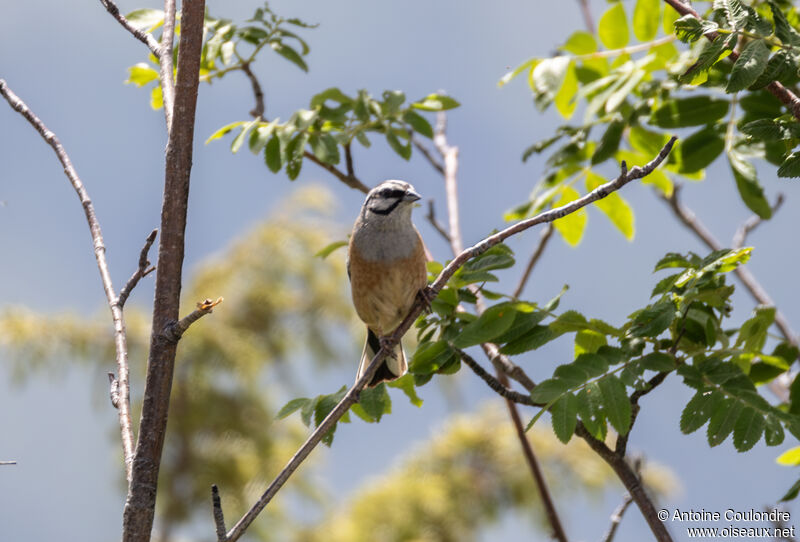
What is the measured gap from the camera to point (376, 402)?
2068 millimetres

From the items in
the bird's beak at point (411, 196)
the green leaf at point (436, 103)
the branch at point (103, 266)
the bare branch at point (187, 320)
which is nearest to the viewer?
the bare branch at point (187, 320)

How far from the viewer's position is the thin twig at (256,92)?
276 centimetres

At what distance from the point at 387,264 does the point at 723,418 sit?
4.38 ft

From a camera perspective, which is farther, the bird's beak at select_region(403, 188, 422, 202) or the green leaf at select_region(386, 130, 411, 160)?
the bird's beak at select_region(403, 188, 422, 202)

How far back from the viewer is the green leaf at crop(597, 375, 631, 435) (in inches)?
71.7

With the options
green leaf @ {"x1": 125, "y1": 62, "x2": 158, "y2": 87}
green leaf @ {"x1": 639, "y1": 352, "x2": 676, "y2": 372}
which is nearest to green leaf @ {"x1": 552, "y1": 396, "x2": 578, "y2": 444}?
green leaf @ {"x1": 639, "y1": 352, "x2": 676, "y2": 372}

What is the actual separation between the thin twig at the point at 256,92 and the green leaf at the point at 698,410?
65.5 inches

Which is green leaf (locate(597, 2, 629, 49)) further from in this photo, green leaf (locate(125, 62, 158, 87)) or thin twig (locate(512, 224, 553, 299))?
green leaf (locate(125, 62, 158, 87))

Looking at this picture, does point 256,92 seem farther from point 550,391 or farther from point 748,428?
point 748,428

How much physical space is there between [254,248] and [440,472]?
3372 mm

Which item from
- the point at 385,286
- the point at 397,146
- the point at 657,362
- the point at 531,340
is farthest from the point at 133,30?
the point at 657,362

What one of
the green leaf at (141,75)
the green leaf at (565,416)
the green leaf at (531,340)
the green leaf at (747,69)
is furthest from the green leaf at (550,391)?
the green leaf at (141,75)

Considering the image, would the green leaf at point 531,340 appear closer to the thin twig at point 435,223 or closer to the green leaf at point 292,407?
the green leaf at point 292,407

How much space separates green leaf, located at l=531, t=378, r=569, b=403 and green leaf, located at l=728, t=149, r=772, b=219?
0.95 metres
